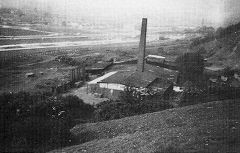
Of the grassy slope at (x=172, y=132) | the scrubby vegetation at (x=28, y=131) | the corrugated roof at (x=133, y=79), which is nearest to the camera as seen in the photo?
the grassy slope at (x=172, y=132)

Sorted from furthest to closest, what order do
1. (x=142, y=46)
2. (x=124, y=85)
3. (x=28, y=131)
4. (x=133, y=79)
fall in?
(x=142, y=46), (x=133, y=79), (x=124, y=85), (x=28, y=131)

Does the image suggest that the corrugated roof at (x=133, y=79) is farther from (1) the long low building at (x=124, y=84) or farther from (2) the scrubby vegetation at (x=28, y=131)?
(2) the scrubby vegetation at (x=28, y=131)

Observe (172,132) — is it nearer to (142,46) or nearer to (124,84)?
(124,84)

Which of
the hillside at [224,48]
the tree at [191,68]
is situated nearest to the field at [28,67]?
the tree at [191,68]

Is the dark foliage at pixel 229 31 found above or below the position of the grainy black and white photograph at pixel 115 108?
above

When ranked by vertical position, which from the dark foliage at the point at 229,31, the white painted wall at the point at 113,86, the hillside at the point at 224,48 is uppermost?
the dark foliage at the point at 229,31

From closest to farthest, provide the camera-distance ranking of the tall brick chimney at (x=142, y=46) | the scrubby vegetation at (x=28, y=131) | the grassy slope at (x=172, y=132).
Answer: the grassy slope at (x=172, y=132) < the scrubby vegetation at (x=28, y=131) < the tall brick chimney at (x=142, y=46)

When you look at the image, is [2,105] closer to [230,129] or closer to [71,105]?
[71,105]

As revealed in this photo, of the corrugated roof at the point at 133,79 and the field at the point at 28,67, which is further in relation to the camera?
the field at the point at 28,67

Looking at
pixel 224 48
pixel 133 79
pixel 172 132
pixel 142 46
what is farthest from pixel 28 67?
pixel 224 48
